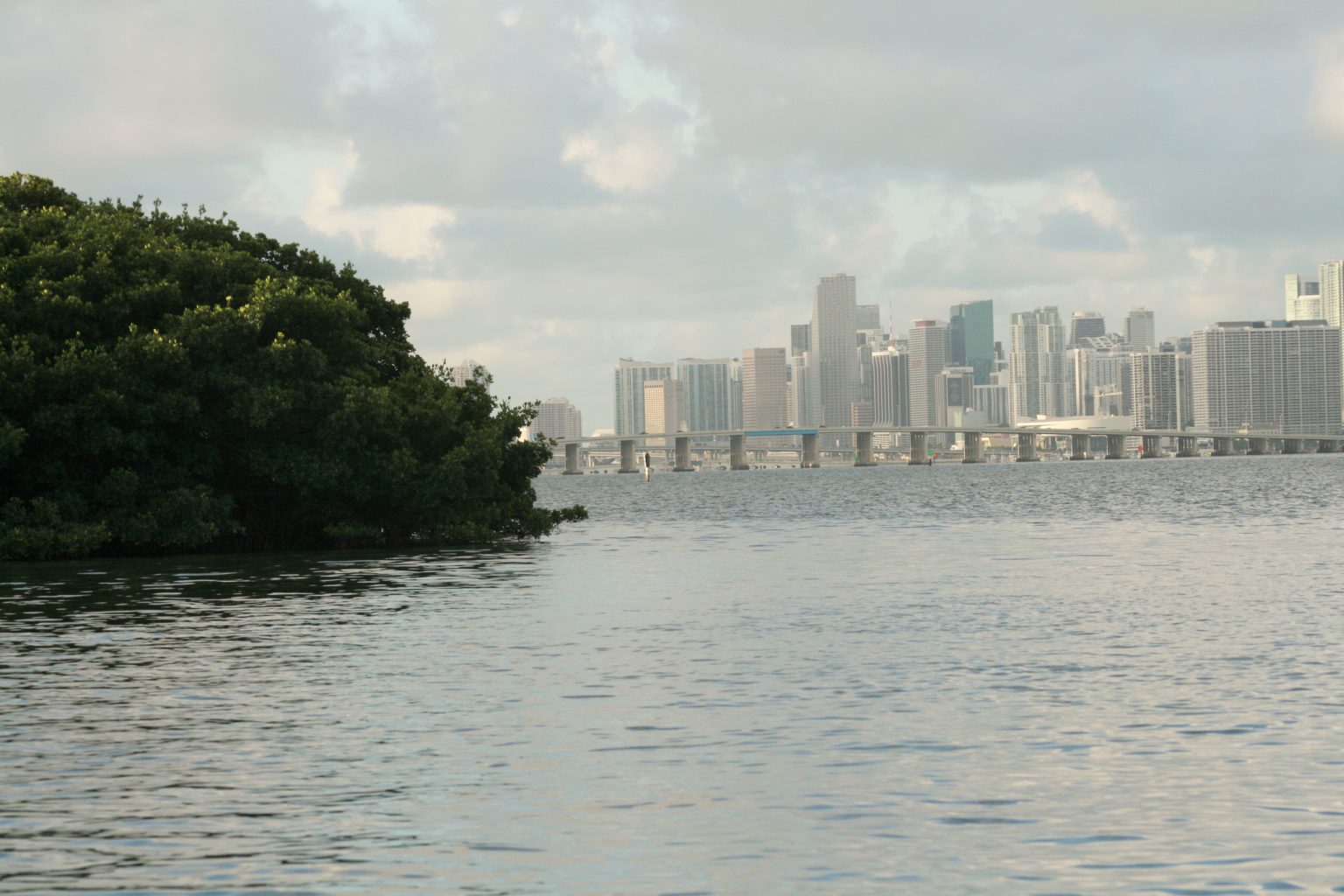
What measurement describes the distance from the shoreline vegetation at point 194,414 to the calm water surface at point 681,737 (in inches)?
531

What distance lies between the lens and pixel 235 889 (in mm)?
14688

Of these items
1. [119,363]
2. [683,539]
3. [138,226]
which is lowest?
[683,539]

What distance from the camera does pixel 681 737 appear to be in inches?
888

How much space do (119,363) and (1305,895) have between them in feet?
186

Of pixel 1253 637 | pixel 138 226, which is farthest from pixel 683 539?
pixel 1253 637

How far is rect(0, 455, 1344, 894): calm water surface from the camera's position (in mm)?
15523

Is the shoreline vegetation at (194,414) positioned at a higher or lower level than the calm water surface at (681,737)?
higher

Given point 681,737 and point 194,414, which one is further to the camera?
point 194,414

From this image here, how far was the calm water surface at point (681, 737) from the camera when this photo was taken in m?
15.5

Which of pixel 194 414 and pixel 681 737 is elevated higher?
pixel 194 414

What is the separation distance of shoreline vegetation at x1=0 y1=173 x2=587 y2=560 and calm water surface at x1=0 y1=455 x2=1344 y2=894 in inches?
531

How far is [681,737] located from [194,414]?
47.1 metres

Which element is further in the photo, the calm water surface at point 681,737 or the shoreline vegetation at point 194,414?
the shoreline vegetation at point 194,414

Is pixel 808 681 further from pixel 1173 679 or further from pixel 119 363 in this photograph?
pixel 119 363
